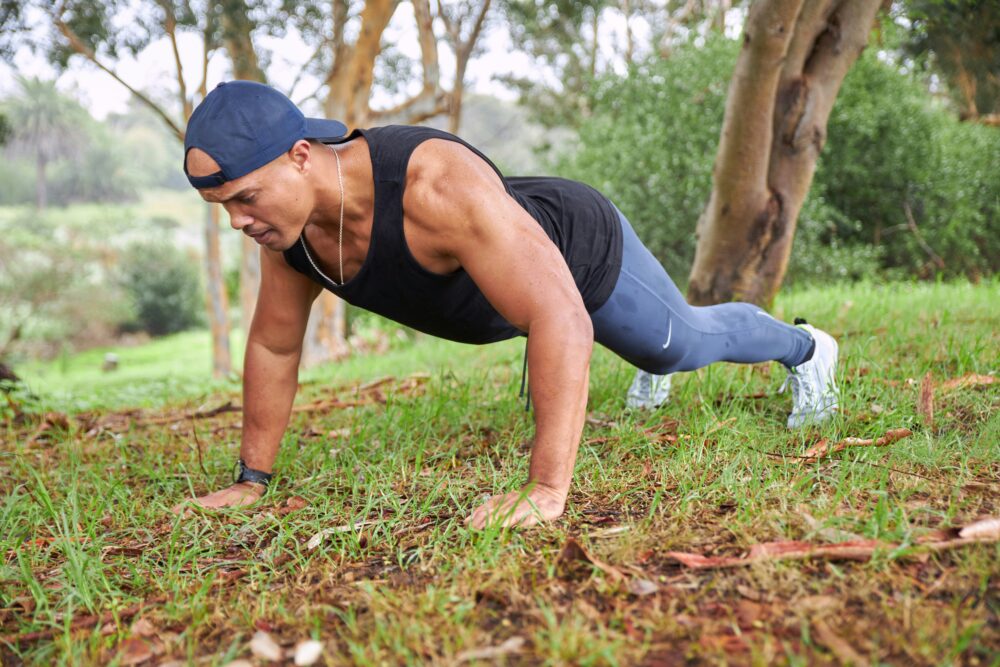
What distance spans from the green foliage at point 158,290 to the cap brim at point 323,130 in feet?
102

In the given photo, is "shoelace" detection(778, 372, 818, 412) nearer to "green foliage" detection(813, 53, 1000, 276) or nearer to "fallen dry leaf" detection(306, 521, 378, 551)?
Answer: "fallen dry leaf" detection(306, 521, 378, 551)

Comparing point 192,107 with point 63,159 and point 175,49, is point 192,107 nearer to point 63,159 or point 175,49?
point 175,49

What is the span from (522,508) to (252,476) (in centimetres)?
112

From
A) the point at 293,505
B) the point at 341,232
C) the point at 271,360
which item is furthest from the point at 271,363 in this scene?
the point at 341,232

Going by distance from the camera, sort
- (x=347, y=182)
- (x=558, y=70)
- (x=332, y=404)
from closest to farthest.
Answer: (x=347, y=182) → (x=332, y=404) → (x=558, y=70)

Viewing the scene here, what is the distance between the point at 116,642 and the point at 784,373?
9.46ft

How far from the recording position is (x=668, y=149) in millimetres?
10766

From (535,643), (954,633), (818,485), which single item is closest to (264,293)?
(535,643)

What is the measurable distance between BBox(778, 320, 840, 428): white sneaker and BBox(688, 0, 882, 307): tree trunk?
73.6 inches

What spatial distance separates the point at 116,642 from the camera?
5.91ft

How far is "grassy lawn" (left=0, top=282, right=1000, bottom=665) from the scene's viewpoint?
64.1 inches

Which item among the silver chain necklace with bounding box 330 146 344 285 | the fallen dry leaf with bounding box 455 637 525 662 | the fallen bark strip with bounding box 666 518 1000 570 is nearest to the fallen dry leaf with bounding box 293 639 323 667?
the fallen dry leaf with bounding box 455 637 525 662

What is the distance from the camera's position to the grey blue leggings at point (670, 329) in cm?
278

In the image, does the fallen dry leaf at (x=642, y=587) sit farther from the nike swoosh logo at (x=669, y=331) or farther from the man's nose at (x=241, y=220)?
the man's nose at (x=241, y=220)
